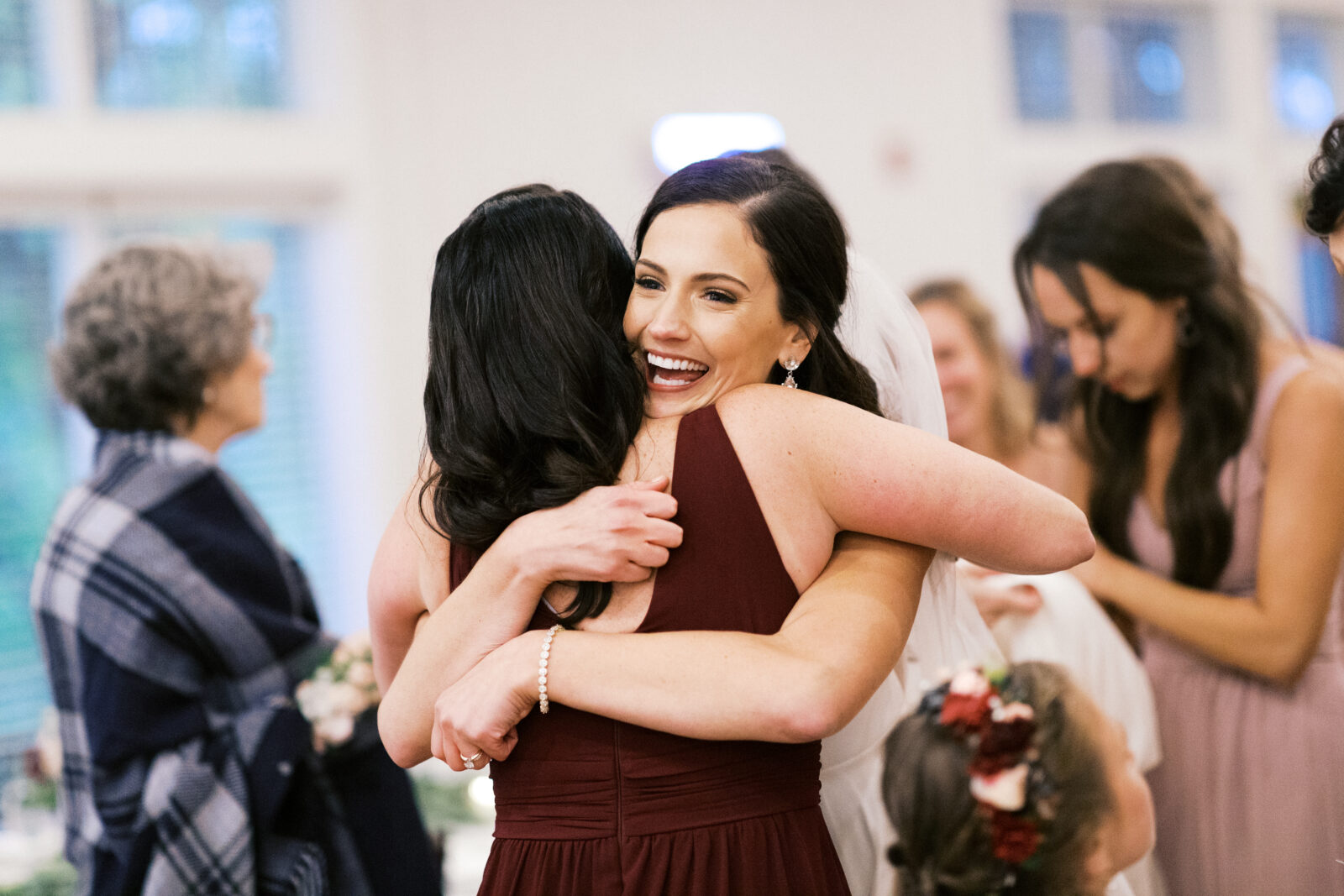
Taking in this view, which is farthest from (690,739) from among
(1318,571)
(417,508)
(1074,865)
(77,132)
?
(77,132)

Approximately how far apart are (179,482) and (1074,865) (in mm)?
1787

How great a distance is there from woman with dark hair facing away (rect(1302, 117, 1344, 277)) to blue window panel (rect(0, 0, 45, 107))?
14.3 ft

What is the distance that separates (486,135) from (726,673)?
13.3 ft

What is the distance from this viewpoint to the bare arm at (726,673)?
1330 millimetres

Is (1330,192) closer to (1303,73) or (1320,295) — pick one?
(1303,73)

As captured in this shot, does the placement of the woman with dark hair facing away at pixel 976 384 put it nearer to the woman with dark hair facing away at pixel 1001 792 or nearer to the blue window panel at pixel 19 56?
the woman with dark hair facing away at pixel 1001 792

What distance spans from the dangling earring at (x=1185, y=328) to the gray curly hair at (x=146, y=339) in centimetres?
189

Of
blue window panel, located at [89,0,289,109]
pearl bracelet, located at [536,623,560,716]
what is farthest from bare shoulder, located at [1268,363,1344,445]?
blue window panel, located at [89,0,289,109]

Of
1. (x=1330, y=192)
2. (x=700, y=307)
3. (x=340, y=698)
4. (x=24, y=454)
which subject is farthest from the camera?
(x=24, y=454)

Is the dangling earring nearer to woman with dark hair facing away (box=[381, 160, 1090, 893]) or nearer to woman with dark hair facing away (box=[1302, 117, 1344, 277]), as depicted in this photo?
woman with dark hair facing away (box=[1302, 117, 1344, 277])

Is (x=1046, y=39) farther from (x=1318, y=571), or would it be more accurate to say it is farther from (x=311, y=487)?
(x=1318, y=571)

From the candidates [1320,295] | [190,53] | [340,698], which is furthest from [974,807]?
[1320,295]

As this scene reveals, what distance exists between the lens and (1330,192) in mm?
1698

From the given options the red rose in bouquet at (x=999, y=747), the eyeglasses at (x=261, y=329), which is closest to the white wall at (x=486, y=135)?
the eyeglasses at (x=261, y=329)
